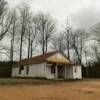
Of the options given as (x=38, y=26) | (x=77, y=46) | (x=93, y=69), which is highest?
(x=38, y=26)

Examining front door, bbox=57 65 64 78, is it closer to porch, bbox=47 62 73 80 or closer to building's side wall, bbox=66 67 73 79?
porch, bbox=47 62 73 80

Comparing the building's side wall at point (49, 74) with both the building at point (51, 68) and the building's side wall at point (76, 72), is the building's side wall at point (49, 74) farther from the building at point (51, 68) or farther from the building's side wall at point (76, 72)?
the building's side wall at point (76, 72)

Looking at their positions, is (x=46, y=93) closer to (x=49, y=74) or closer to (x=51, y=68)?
(x=49, y=74)

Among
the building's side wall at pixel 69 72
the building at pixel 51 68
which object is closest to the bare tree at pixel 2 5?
the building at pixel 51 68

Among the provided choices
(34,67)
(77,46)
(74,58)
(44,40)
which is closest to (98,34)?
(77,46)

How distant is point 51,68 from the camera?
2909cm

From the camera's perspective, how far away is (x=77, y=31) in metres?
52.3

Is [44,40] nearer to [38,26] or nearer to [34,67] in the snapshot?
[38,26]

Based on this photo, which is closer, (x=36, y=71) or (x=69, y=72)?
(x=36, y=71)

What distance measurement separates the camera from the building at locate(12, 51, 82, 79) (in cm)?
2847

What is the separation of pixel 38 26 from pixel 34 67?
17.4 m

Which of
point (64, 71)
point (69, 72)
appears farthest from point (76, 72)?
point (64, 71)

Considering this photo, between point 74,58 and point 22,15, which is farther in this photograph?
point 74,58

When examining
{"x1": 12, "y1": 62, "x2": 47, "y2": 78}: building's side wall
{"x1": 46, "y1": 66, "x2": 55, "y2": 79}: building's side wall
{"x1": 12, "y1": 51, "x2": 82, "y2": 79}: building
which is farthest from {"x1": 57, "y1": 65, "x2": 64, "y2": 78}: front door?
{"x1": 12, "y1": 62, "x2": 47, "y2": 78}: building's side wall
